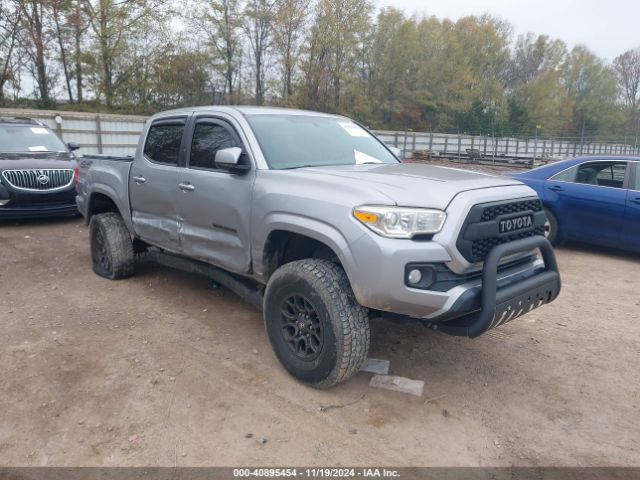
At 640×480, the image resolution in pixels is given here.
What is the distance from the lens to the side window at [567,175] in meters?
7.34

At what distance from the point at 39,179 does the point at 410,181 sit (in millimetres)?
7322

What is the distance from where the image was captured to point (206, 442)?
2811 mm

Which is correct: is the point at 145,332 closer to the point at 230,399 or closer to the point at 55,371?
the point at 55,371

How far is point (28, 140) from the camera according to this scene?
922 centimetres

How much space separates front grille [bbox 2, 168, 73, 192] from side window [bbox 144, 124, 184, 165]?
441 centimetres

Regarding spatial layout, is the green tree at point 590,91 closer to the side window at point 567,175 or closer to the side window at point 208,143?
the side window at point 567,175

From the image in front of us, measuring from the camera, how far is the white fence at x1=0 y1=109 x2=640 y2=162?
655 inches

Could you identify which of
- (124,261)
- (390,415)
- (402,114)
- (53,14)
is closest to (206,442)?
(390,415)

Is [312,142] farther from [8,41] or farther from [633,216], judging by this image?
[8,41]

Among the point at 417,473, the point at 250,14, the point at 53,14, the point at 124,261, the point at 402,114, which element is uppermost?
the point at 250,14

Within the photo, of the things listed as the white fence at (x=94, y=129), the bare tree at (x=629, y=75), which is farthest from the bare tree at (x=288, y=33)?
the bare tree at (x=629, y=75)

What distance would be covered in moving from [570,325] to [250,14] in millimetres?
34149

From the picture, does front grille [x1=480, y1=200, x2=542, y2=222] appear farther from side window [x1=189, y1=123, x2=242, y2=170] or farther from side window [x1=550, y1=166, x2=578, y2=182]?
side window [x1=550, y1=166, x2=578, y2=182]

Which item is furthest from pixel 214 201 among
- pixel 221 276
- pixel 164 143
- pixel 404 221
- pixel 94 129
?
pixel 94 129
